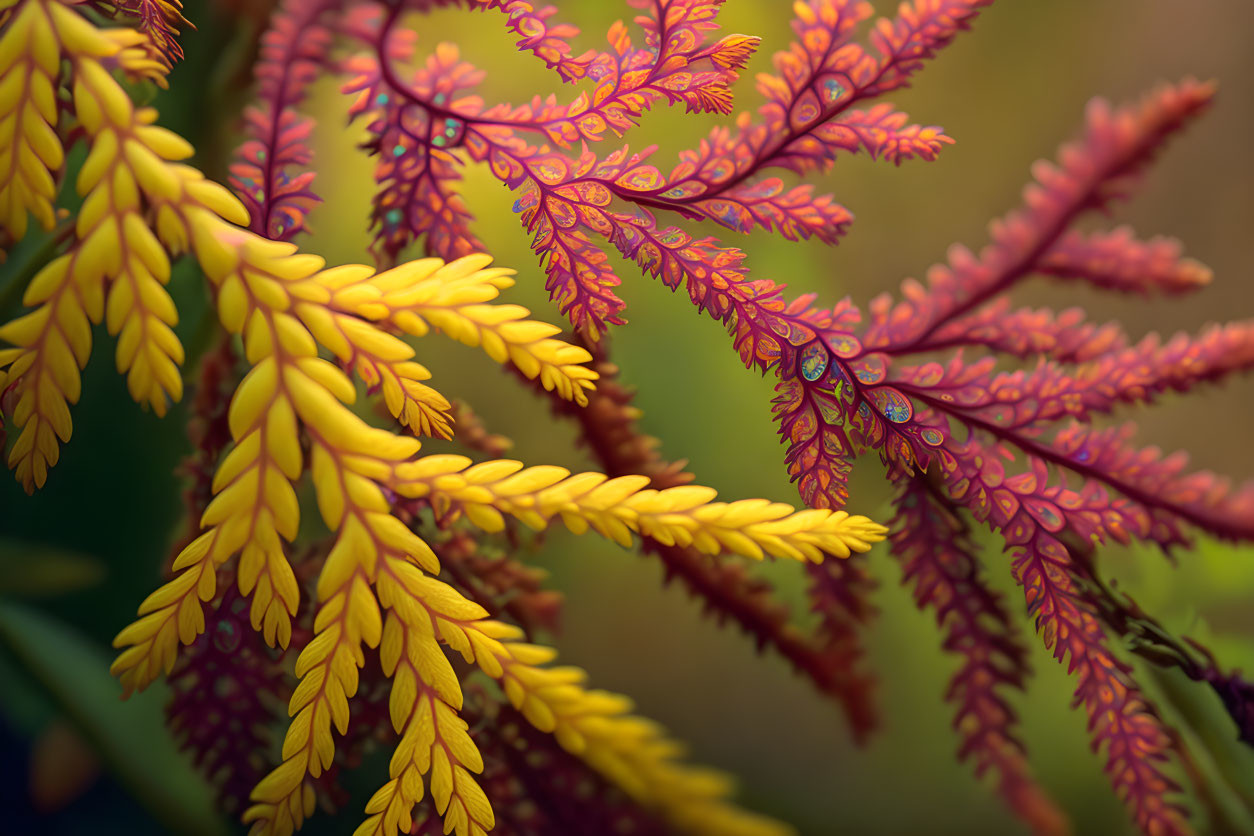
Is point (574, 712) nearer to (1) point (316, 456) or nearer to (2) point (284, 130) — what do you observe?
(1) point (316, 456)

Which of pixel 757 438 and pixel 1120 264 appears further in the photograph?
pixel 757 438

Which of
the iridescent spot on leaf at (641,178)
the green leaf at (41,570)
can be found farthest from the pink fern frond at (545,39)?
the green leaf at (41,570)

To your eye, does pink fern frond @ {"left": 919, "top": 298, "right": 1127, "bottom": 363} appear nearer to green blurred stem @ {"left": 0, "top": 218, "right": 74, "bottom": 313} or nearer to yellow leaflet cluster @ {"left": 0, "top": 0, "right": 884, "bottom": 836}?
yellow leaflet cluster @ {"left": 0, "top": 0, "right": 884, "bottom": 836}

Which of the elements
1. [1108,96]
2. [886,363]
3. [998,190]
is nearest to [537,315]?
[886,363]

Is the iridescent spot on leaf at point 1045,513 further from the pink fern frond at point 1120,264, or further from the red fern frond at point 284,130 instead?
the red fern frond at point 284,130

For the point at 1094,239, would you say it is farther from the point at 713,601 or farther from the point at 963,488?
the point at 713,601

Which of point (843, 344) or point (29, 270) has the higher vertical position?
point (843, 344)

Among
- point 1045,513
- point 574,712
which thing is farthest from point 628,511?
point 1045,513
